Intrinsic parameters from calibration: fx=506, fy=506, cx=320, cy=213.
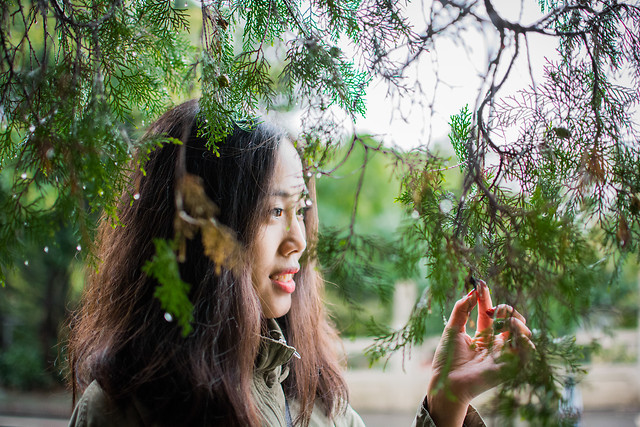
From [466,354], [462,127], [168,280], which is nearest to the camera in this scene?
[168,280]

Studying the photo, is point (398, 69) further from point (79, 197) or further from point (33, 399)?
point (33, 399)

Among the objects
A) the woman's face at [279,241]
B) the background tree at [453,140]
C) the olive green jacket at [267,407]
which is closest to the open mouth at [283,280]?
the woman's face at [279,241]

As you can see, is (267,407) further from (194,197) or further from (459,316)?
(194,197)

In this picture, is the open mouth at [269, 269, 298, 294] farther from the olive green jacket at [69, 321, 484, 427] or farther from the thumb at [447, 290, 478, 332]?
the thumb at [447, 290, 478, 332]

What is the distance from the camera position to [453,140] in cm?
91

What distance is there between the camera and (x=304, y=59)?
88cm

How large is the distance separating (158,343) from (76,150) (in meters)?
0.41

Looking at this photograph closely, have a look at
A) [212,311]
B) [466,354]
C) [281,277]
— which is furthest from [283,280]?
[466,354]

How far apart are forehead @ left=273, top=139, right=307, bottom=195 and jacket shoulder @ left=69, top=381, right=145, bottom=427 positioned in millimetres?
518

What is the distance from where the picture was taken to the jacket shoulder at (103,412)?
970 millimetres

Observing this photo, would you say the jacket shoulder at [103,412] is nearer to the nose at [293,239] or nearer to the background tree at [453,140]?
the background tree at [453,140]

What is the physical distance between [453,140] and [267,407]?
70cm

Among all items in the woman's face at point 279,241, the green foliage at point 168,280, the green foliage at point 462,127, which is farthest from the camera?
the woman's face at point 279,241

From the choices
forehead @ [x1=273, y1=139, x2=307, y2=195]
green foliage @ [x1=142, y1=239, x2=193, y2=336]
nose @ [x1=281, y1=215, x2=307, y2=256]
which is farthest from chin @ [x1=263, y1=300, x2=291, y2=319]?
green foliage @ [x1=142, y1=239, x2=193, y2=336]
